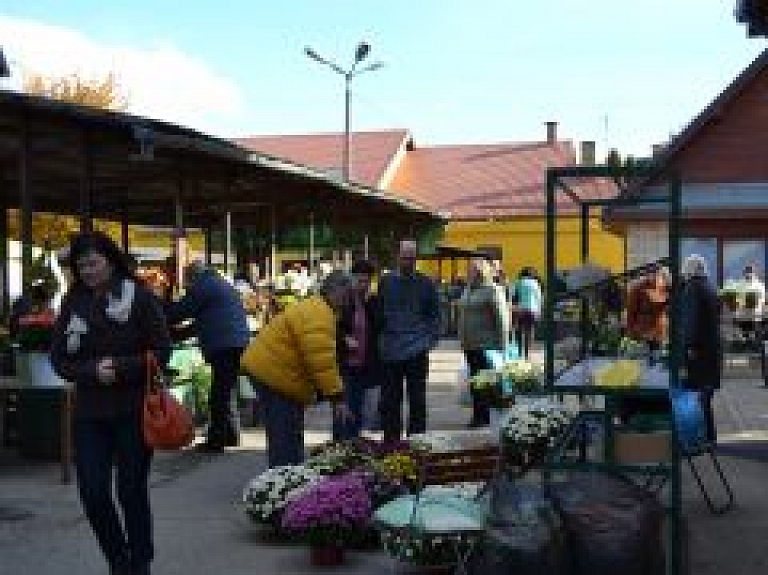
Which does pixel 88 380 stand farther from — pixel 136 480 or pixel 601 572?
pixel 601 572

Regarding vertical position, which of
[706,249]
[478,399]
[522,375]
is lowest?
[478,399]

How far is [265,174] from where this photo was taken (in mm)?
14508

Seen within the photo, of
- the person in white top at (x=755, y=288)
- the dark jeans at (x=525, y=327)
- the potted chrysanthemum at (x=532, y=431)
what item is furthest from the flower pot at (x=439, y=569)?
the person in white top at (x=755, y=288)

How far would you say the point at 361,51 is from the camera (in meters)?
30.4

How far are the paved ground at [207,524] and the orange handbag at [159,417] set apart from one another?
3.37 feet

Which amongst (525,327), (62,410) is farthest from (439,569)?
(525,327)

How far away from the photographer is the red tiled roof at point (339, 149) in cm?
5116

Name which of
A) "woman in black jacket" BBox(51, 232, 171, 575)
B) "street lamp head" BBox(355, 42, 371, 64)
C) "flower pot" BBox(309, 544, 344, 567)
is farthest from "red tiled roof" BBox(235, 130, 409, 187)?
"woman in black jacket" BBox(51, 232, 171, 575)

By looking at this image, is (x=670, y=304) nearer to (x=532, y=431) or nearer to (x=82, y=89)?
(x=532, y=431)

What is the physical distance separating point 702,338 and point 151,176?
772 cm

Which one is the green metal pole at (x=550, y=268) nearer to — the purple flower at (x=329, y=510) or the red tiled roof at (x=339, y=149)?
the purple flower at (x=329, y=510)

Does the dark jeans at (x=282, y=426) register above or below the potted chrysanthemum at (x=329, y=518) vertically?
above

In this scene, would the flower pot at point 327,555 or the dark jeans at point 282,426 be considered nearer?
the flower pot at point 327,555

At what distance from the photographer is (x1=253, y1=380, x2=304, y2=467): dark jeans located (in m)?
8.03
